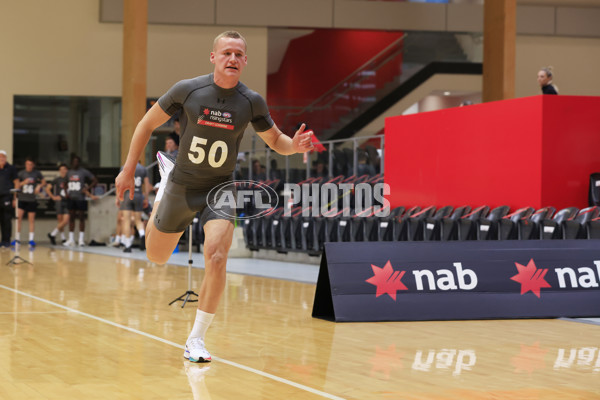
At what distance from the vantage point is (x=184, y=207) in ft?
18.5

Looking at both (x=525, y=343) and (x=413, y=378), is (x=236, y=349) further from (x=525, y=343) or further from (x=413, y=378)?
A: (x=525, y=343)

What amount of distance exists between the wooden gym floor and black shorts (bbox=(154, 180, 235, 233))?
3.00ft

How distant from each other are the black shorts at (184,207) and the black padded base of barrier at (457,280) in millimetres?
2226

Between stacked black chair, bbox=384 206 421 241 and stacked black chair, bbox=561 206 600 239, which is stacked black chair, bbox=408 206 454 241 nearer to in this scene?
stacked black chair, bbox=384 206 421 241

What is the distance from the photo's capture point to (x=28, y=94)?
2250cm

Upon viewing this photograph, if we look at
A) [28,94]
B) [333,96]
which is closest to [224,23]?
[333,96]

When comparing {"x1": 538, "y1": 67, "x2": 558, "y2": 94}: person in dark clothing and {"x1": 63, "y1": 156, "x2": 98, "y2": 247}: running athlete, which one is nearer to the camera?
{"x1": 538, "y1": 67, "x2": 558, "y2": 94}: person in dark clothing

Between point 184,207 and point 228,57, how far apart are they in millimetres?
1038

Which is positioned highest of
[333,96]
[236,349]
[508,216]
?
[333,96]

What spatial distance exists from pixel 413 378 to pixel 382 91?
16472mm

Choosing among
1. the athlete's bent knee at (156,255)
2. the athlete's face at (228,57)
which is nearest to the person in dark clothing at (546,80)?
the athlete's face at (228,57)

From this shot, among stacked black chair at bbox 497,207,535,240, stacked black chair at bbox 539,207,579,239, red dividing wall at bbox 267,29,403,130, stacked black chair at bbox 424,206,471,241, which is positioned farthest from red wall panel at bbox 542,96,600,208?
red dividing wall at bbox 267,29,403,130

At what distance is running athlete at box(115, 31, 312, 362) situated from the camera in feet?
17.7

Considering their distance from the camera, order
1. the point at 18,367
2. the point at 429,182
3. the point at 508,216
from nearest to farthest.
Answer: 1. the point at 18,367
2. the point at 508,216
3. the point at 429,182
